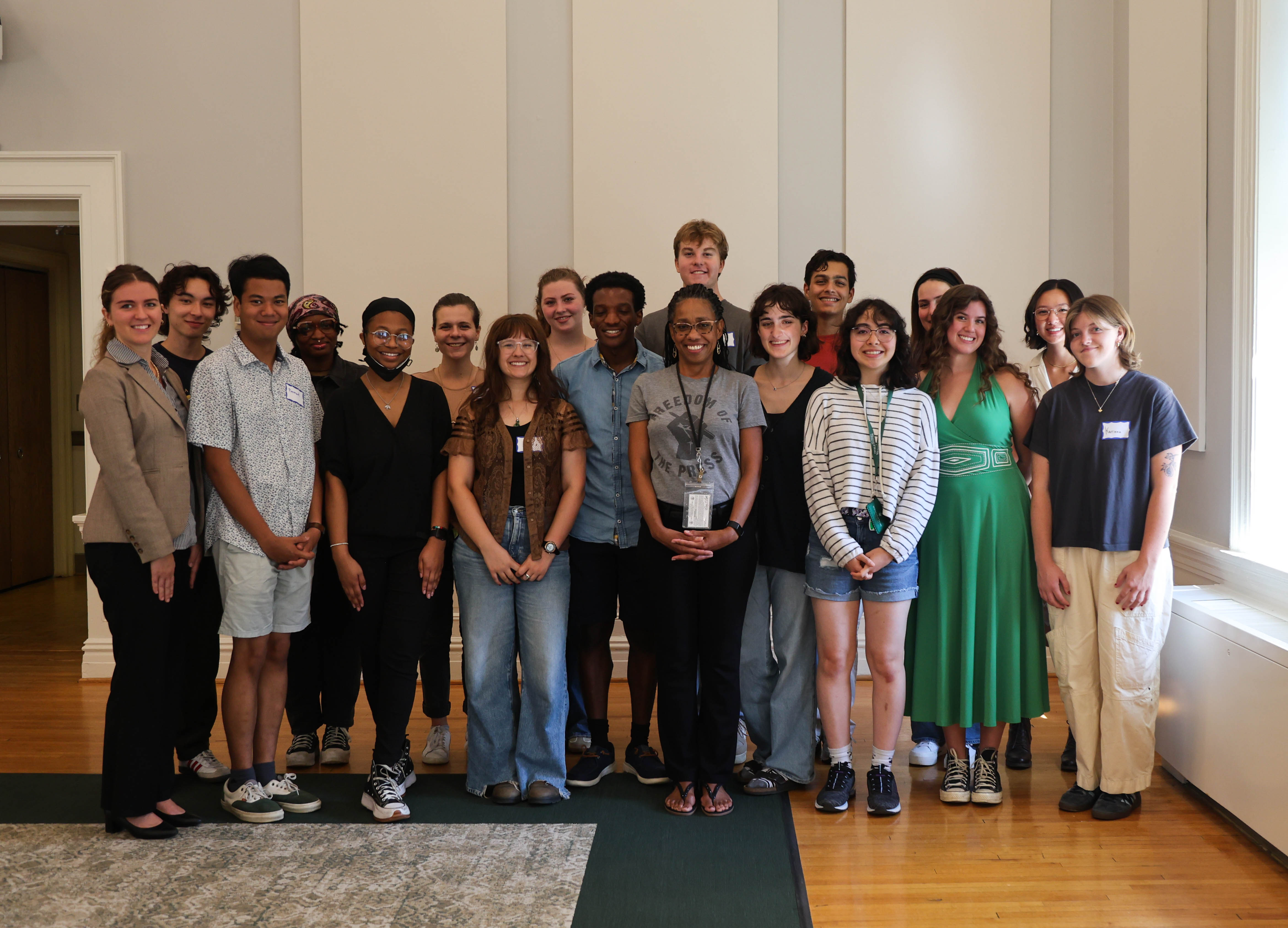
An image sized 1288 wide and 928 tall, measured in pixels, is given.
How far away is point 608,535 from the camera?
3318mm

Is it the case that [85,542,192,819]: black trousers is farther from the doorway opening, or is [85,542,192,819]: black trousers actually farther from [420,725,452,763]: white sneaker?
the doorway opening

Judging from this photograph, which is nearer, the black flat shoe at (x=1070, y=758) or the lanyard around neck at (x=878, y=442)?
the lanyard around neck at (x=878, y=442)

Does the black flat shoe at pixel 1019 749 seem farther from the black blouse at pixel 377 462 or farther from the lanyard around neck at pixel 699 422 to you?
the black blouse at pixel 377 462

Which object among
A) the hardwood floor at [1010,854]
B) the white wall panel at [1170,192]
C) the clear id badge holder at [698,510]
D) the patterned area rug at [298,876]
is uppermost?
the white wall panel at [1170,192]

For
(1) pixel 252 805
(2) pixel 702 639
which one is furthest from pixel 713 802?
(1) pixel 252 805

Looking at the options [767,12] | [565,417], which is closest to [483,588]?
[565,417]

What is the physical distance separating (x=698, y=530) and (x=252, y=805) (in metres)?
1.64

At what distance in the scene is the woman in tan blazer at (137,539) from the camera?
2.79m

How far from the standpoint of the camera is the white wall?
4.74 m

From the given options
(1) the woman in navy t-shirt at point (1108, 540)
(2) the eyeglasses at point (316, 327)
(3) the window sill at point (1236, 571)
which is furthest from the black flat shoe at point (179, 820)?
(3) the window sill at point (1236, 571)

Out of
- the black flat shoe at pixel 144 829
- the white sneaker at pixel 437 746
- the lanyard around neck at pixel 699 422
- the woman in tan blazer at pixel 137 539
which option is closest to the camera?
the woman in tan blazer at pixel 137 539

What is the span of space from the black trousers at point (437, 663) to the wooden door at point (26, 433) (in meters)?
5.06

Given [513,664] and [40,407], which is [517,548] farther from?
[40,407]

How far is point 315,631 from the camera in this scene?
3.62m
